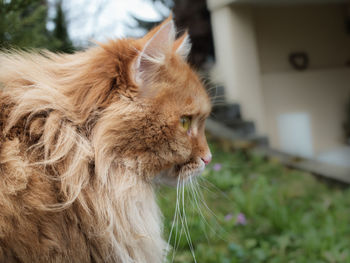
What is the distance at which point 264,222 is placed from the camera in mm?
2865

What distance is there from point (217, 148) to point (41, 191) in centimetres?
391

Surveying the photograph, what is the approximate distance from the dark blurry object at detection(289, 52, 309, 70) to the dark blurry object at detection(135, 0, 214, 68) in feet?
4.49

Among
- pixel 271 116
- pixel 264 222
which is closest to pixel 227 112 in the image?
pixel 271 116

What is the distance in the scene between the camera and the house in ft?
16.3

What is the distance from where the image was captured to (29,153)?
3.83 ft

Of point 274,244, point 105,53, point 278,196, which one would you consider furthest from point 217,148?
point 105,53

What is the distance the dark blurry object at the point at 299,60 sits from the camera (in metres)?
5.53

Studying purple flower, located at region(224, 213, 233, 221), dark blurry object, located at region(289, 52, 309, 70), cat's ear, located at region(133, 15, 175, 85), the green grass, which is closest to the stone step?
dark blurry object, located at region(289, 52, 309, 70)

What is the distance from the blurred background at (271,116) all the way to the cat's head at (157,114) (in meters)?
1.34

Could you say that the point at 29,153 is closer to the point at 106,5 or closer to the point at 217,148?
the point at 106,5

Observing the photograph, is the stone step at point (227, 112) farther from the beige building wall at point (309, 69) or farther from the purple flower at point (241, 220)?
the purple flower at point (241, 220)

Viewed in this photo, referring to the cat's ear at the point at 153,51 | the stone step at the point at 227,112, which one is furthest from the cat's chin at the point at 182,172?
the stone step at the point at 227,112

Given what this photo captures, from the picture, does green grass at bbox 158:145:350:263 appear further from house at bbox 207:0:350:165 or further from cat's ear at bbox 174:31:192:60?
house at bbox 207:0:350:165

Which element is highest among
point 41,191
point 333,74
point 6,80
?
point 6,80
